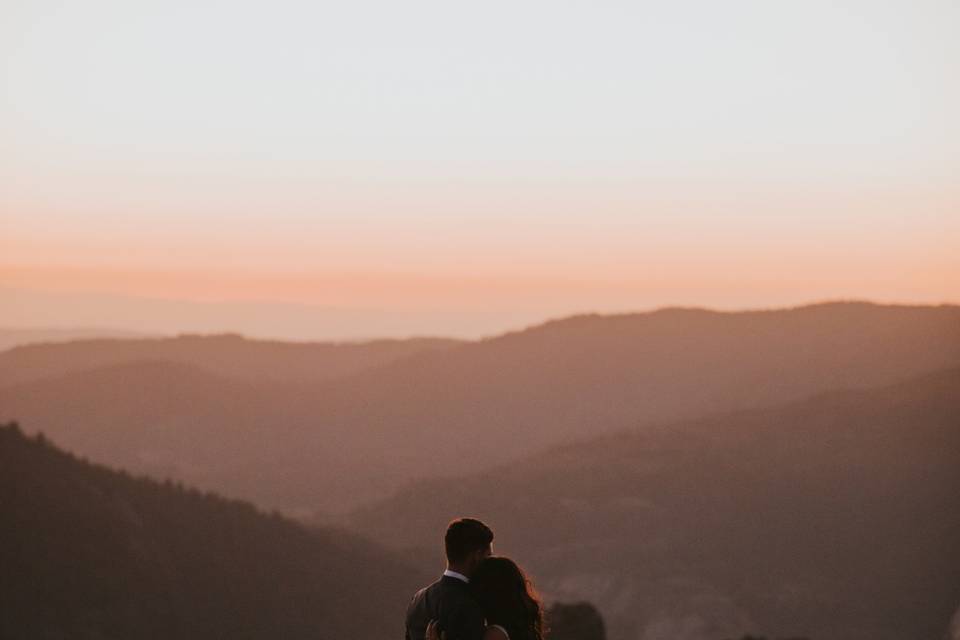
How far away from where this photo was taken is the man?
31.3 feet

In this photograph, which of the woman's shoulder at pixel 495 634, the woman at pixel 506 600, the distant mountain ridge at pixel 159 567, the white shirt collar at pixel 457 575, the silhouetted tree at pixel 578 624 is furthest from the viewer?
the distant mountain ridge at pixel 159 567

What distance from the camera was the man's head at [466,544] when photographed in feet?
31.6

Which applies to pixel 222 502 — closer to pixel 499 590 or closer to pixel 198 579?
pixel 198 579

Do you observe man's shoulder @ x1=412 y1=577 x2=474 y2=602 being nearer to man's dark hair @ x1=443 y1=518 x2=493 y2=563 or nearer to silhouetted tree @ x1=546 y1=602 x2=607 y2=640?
man's dark hair @ x1=443 y1=518 x2=493 y2=563

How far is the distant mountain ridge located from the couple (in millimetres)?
144234

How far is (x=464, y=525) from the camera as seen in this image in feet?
31.7

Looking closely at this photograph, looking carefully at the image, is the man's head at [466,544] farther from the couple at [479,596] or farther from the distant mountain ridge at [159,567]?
the distant mountain ridge at [159,567]

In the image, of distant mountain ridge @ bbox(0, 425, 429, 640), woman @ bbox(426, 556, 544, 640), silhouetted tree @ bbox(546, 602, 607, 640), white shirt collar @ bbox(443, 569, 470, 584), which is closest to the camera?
woman @ bbox(426, 556, 544, 640)

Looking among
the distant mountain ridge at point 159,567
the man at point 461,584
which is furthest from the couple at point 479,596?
the distant mountain ridge at point 159,567

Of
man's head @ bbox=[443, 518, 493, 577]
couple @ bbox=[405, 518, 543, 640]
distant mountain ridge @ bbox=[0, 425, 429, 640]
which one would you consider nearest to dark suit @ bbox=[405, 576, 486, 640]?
couple @ bbox=[405, 518, 543, 640]

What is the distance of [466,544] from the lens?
380 inches

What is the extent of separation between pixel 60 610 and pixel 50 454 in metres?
23.2

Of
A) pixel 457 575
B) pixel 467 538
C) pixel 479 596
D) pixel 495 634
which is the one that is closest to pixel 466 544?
pixel 467 538

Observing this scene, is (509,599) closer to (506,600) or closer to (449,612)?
(506,600)
